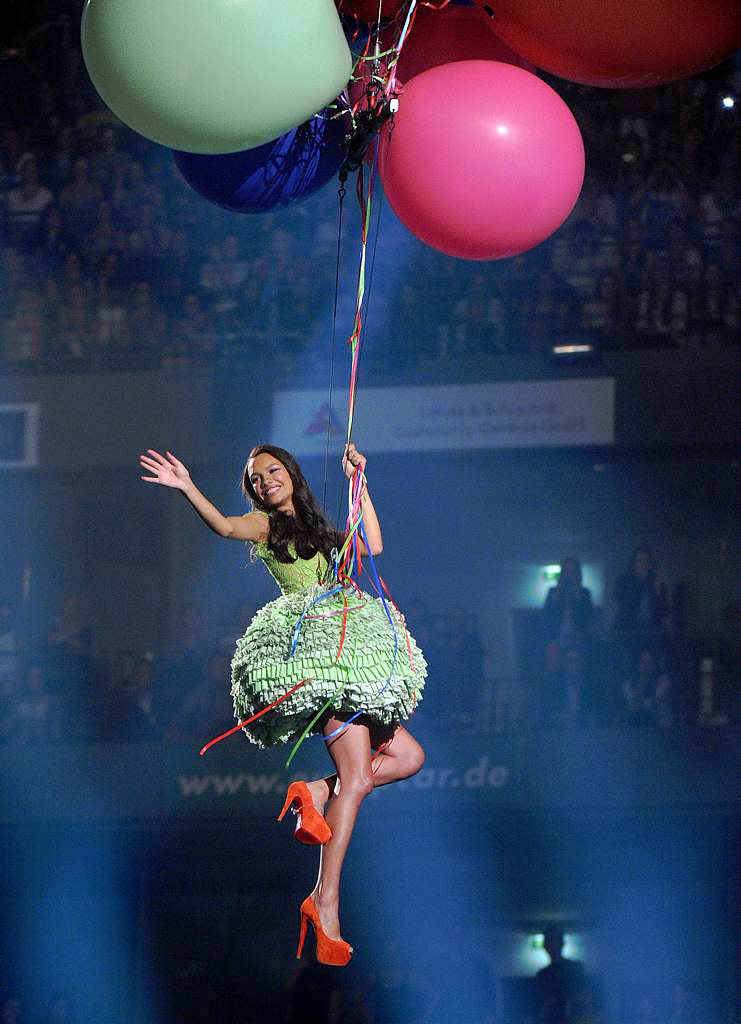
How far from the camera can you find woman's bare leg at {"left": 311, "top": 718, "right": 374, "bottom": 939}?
271cm

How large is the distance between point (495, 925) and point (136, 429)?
3.17 m

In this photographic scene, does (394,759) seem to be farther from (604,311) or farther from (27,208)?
(27,208)

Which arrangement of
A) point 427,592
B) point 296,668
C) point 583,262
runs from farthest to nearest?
point 427,592 → point 583,262 → point 296,668

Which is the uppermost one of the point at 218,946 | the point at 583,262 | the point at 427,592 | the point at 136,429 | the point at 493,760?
the point at 583,262

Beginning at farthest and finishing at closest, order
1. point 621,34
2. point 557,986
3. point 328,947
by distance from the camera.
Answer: point 557,986
point 621,34
point 328,947

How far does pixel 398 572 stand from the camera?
8.07 meters

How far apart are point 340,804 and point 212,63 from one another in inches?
56.5

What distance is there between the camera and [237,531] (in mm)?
2918

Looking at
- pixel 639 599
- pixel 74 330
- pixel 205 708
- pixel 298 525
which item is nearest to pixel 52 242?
pixel 74 330

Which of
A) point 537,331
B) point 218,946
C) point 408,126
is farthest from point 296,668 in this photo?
point 537,331

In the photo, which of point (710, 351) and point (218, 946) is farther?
point (710, 351)

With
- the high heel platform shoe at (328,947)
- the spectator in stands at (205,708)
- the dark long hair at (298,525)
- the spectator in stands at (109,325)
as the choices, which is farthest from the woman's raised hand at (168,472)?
the spectator in stands at (109,325)

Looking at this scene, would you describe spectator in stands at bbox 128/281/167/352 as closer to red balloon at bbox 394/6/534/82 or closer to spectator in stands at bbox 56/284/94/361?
spectator in stands at bbox 56/284/94/361

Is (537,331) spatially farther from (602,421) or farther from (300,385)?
(300,385)
